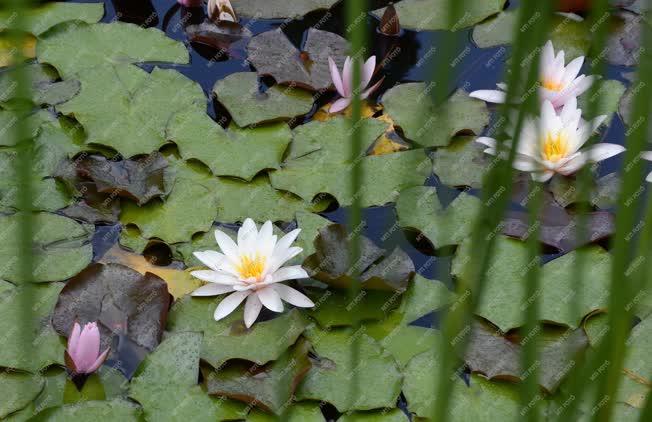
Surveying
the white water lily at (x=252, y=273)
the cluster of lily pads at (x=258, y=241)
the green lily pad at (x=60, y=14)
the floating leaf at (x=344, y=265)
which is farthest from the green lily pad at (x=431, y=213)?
the green lily pad at (x=60, y=14)

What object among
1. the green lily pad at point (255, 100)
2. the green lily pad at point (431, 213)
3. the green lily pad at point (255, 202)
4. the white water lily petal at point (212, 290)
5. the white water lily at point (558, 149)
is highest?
the white water lily at point (558, 149)

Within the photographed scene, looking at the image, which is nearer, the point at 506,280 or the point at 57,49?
the point at 506,280

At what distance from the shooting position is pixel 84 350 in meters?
1.74

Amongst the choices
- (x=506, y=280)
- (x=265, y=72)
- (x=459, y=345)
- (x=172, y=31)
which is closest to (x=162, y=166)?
(x=265, y=72)

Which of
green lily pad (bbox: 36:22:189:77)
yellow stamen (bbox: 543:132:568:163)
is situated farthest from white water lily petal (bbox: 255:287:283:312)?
green lily pad (bbox: 36:22:189:77)

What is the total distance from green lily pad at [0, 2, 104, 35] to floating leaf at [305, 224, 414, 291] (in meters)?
1.06

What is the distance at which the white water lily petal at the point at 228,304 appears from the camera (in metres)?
1.86

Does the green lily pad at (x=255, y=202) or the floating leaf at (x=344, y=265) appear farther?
the green lily pad at (x=255, y=202)

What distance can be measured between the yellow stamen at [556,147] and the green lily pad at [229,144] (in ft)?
1.86

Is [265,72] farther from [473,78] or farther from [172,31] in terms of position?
[473,78]

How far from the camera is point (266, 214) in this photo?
2070mm

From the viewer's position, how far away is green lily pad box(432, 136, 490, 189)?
7.04 ft

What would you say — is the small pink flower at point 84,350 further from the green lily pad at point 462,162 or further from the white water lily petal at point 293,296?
the green lily pad at point 462,162

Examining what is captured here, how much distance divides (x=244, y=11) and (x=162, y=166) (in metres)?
0.66
